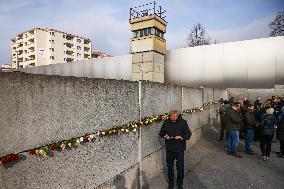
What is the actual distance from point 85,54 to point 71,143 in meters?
89.3

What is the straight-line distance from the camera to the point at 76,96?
3.65m

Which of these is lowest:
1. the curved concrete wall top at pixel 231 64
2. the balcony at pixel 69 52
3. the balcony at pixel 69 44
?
the curved concrete wall top at pixel 231 64

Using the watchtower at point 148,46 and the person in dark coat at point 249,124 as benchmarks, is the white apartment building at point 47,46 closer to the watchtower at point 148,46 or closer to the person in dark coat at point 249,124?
the watchtower at point 148,46

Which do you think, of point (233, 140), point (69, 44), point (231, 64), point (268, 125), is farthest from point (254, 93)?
point (69, 44)

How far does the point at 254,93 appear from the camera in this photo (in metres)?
17.0

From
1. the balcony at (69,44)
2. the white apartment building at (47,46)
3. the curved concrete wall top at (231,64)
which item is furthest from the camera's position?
the balcony at (69,44)

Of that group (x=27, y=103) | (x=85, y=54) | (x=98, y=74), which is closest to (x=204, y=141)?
(x=27, y=103)

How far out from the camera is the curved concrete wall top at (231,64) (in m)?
16.0

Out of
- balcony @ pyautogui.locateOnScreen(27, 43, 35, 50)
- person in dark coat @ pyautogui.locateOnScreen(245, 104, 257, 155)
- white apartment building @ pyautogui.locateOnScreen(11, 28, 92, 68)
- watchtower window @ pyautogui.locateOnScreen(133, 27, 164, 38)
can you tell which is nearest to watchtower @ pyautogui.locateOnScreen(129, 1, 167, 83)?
watchtower window @ pyautogui.locateOnScreen(133, 27, 164, 38)

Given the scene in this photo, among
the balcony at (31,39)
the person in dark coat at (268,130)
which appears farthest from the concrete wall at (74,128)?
the balcony at (31,39)

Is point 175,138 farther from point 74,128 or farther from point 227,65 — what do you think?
point 227,65

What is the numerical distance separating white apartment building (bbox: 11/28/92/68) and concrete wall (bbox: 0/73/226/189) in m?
70.8

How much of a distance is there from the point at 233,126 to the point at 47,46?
7609cm

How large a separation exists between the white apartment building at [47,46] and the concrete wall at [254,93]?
63.3m
